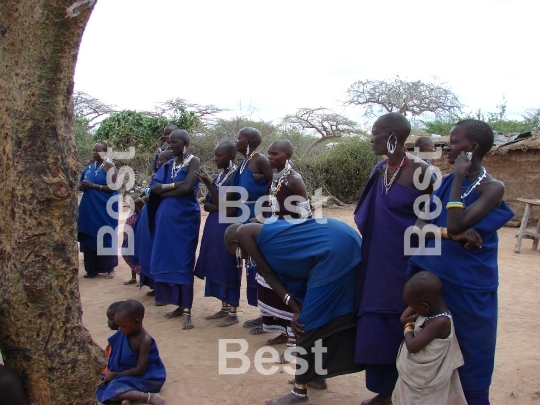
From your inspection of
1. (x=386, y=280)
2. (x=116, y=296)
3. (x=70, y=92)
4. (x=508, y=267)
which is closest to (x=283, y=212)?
(x=386, y=280)

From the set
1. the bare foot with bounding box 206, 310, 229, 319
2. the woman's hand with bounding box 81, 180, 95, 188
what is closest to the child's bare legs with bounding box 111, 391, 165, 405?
the bare foot with bounding box 206, 310, 229, 319

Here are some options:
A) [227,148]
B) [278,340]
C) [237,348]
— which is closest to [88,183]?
[227,148]

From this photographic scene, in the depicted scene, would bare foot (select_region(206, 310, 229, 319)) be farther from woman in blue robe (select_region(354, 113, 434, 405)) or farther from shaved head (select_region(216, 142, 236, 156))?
Result: woman in blue robe (select_region(354, 113, 434, 405))

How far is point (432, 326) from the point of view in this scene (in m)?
2.60

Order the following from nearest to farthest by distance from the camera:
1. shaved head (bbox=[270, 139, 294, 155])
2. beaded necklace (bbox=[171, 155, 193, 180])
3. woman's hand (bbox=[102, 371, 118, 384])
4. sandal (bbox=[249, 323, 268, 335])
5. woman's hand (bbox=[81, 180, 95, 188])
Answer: woman's hand (bbox=[102, 371, 118, 384]), shaved head (bbox=[270, 139, 294, 155]), sandal (bbox=[249, 323, 268, 335]), beaded necklace (bbox=[171, 155, 193, 180]), woman's hand (bbox=[81, 180, 95, 188])

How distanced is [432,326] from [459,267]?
0.33 metres

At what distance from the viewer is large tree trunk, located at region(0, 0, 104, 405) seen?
234 centimetres

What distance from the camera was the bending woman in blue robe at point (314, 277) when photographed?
9.96ft

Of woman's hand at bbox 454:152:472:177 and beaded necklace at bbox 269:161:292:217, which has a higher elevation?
woman's hand at bbox 454:152:472:177

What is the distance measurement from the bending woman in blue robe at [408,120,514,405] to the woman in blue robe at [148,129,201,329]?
2762 mm

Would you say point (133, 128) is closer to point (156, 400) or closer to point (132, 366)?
point (132, 366)

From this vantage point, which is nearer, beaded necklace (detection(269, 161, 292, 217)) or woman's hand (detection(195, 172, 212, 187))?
beaded necklace (detection(269, 161, 292, 217))

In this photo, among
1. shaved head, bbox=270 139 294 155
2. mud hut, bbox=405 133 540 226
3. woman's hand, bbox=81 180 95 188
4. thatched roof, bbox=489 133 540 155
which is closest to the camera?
shaved head, bbox=270 139 294 155

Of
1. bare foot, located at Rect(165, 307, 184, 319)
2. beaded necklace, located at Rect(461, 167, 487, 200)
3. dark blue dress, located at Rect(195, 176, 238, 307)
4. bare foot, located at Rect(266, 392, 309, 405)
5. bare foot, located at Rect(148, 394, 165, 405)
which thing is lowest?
bare foot, located at Rect(165, 307, 184, 319)
